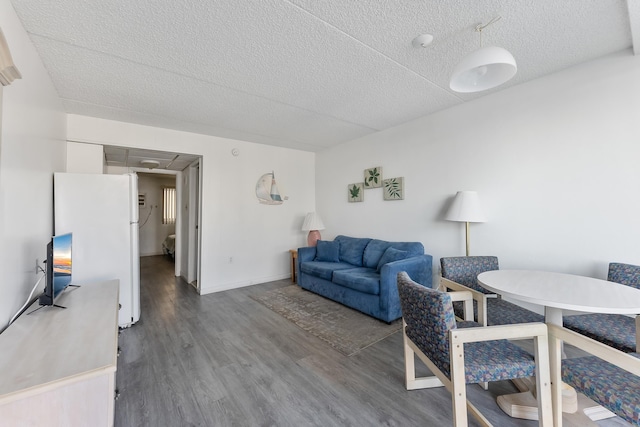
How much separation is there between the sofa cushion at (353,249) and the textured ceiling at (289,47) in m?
2.02

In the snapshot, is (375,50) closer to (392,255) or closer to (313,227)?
(392,255)

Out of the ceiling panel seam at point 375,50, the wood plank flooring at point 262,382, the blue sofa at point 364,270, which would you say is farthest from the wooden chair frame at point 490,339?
the ceiling panel seam at point 375,50

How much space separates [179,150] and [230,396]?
333 cm

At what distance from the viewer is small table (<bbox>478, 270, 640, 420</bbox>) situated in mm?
1284

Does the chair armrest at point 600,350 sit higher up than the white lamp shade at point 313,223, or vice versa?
the white lamp shade at point 313,223

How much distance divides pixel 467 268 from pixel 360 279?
3.91 ft

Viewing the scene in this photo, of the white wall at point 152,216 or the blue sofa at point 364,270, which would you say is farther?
the white wall at point 152,216

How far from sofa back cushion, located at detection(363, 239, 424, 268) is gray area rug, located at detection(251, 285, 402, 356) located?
2.48 feet

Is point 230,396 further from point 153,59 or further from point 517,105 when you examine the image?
point 517,105

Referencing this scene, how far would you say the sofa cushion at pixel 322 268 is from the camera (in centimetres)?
365

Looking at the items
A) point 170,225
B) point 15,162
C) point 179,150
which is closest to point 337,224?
point 179,150

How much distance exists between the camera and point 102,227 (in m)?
2.69

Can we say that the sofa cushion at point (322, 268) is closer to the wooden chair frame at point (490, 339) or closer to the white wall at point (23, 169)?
the wooden chair frame at point (490, 339)

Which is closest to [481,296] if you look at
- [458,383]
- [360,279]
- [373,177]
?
[458,383]
